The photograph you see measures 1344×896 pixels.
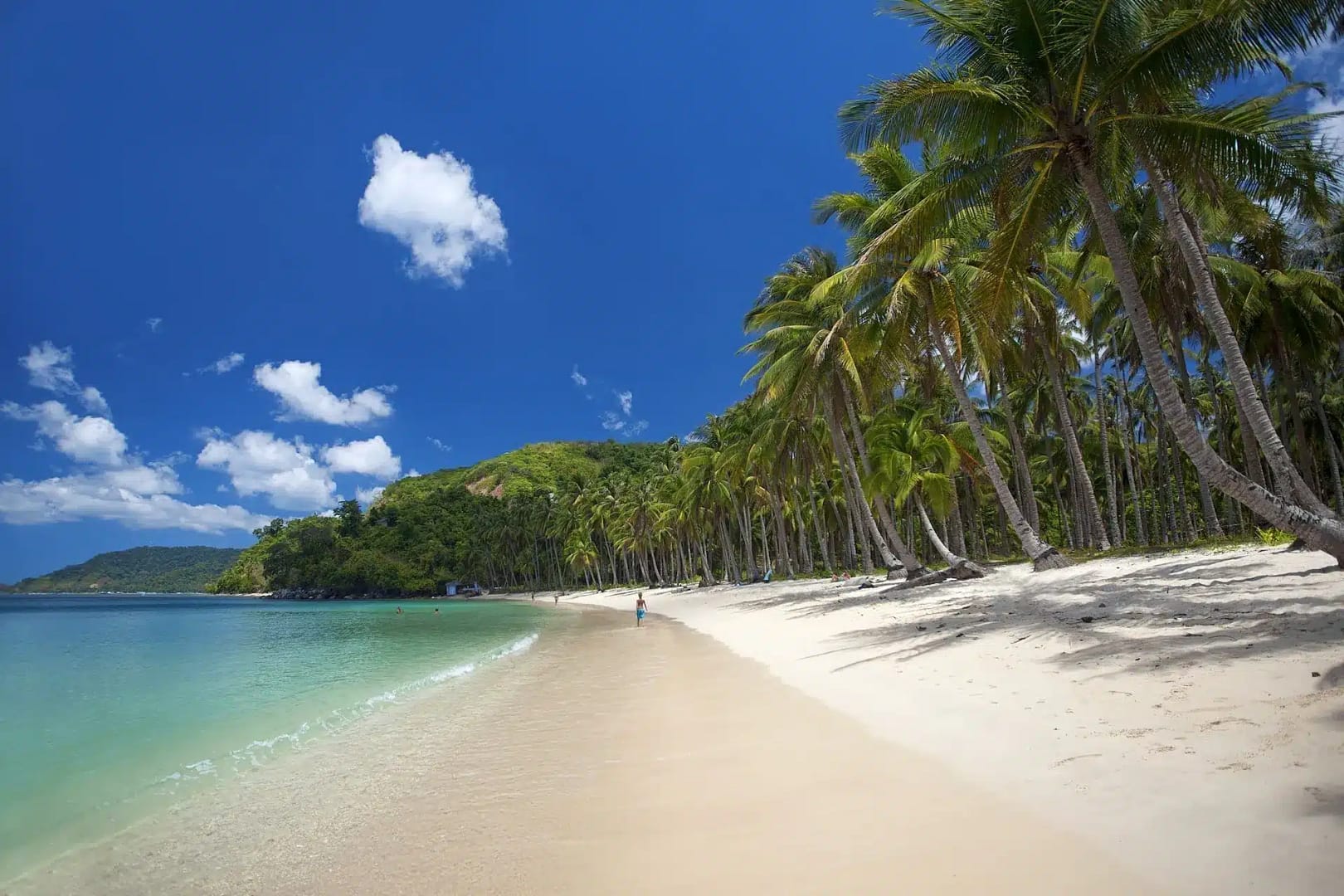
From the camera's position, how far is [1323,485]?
3603 cm

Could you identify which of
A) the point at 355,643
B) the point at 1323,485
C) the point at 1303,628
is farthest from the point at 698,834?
the point at 1323,485

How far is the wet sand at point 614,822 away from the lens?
3.68 metres

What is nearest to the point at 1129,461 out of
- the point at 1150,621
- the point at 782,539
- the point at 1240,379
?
the point at 782,539

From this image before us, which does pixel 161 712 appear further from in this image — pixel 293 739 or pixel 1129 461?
pixel 1129 461

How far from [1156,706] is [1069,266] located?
17002 millimetres

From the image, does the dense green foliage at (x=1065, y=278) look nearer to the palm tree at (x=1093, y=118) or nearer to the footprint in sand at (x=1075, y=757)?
the palm tree at (x=1093, y=118)

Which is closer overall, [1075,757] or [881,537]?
[1075,757]

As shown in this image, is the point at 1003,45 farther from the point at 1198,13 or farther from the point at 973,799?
the point at 973,799

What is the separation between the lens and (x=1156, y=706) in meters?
5.04

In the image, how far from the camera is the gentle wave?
7.89m

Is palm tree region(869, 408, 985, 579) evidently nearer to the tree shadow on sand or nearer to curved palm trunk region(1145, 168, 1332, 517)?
the tree shadow on sand

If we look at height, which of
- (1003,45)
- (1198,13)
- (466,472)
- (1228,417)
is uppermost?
(466,472)

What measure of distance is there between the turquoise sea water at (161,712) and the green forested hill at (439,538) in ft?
193

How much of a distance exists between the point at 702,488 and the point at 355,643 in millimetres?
25451
